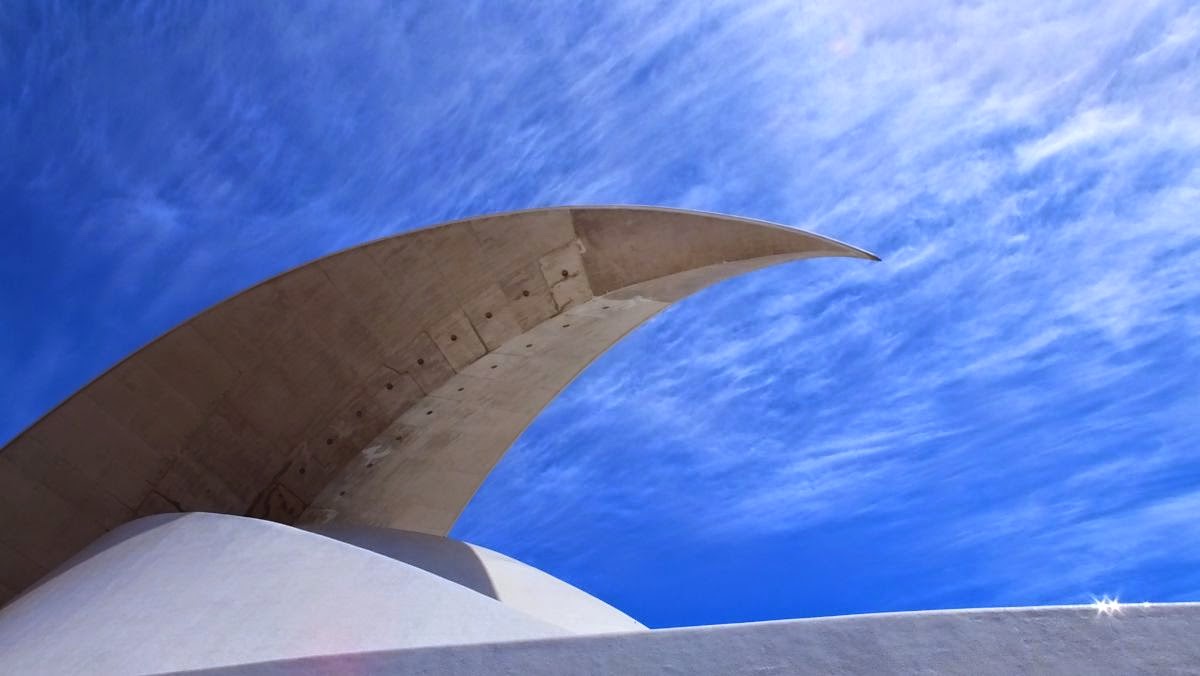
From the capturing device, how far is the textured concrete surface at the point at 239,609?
4.32m

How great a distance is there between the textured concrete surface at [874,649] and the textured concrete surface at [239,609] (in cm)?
28

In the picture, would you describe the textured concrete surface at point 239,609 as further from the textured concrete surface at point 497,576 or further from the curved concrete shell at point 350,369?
the textured concrete surface at point 497,576

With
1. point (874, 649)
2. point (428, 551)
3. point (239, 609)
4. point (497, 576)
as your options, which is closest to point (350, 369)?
point (428, 551)

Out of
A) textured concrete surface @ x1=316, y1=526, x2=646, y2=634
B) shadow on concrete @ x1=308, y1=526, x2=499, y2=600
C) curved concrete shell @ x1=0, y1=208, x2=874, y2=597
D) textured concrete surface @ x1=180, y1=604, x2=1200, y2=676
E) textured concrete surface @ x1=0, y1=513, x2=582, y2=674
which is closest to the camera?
textured concrete surface @ x1=180, y1=604, x2=1200, y2=676

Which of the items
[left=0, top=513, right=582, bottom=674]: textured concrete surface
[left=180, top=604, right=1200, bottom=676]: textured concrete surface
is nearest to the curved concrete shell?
[left=0, top=513, right=582, bottom=674]: textured concrete surface

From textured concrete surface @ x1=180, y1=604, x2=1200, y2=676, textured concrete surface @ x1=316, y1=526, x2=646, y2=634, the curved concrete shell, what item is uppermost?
the curved concrete shell

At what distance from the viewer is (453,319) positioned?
8938 mm

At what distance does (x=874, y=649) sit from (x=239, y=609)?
11.5 ft

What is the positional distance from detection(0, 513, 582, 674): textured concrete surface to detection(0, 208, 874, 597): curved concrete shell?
1.80 m

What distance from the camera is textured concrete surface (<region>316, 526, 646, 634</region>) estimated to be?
291 inches

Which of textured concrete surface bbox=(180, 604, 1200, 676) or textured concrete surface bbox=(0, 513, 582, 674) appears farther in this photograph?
textured concrete surface bbox=(0, 513, 582, 674)

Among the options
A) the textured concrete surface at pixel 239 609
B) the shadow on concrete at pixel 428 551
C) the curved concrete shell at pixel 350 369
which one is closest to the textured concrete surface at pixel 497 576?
the shadow on concrete at pixel 428 551

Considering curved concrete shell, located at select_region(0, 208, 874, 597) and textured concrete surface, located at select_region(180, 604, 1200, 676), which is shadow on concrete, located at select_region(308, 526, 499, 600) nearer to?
curved concrete shell, located at select_region(0, 208, 874, 597)

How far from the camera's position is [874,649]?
113 inches
